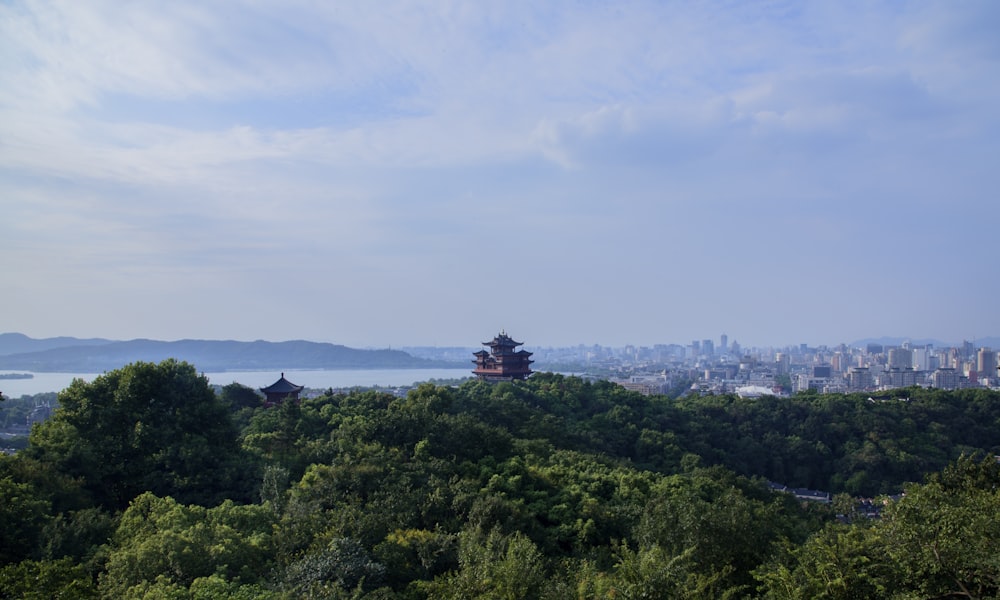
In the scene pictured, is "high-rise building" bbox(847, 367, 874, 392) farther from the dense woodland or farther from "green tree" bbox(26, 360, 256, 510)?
"green tree" bbox(26, 360, 256, 510)

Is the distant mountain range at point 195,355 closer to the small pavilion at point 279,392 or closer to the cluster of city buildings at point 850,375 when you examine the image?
the small pavilion at point 279,392

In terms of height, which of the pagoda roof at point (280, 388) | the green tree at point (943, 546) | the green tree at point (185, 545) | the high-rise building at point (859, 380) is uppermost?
the pagoda roof at point (280, 388)

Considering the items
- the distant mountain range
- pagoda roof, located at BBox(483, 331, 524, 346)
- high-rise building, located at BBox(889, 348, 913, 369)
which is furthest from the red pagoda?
high-rise building, located at BBox(889, 348, 913, 369)

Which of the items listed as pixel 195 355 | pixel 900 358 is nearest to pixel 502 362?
pixel 195 355

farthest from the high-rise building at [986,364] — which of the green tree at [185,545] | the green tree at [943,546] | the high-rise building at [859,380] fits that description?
the green tree at [185,545]

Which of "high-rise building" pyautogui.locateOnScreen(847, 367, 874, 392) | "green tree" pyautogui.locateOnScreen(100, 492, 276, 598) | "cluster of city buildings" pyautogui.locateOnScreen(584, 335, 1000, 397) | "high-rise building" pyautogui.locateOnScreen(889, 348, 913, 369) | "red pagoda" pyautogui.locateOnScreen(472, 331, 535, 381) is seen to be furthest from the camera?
"high-rise building" pyautogui.locateOnScreen(889, 348, 913, 369)

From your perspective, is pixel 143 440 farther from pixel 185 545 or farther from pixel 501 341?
pixel 501 341

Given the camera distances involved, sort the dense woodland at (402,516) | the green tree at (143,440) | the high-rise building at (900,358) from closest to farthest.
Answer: the dense woodland at (402,516), the green tree at (143,440), the high-rise building at (900,358)
